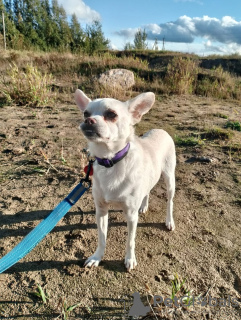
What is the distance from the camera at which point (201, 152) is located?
4.77 meters

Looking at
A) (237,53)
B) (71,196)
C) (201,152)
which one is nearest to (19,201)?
(71,196)

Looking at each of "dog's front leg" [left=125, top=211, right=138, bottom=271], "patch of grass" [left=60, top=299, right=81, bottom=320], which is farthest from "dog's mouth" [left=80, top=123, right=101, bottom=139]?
"patch of grass" [left=60, top=299, right=81, bottom=320]

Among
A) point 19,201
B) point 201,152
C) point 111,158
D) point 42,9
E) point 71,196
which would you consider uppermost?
point 42,9

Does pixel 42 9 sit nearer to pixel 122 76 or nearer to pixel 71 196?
pixel 122 76

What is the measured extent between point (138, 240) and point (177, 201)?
0.98 meters

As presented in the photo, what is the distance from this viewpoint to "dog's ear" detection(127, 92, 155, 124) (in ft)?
7.51

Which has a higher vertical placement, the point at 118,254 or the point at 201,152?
the point at 201,152

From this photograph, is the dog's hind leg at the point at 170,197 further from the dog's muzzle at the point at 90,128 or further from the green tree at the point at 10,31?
the green tree at the point at 10,31

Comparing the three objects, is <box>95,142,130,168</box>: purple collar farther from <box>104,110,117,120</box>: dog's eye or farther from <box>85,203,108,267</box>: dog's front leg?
<box>85,203,108,267</box>: dog's front leg

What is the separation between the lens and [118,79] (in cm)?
974

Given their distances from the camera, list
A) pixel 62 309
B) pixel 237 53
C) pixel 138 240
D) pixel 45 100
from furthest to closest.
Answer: pixel 237 53
pixel 45 100
pixel 138 240
pixel 62 309

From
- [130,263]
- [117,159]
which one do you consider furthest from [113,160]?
[130,263]

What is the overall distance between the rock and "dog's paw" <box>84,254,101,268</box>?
787cm

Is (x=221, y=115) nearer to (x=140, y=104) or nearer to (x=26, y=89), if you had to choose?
(x=140, y=104)
